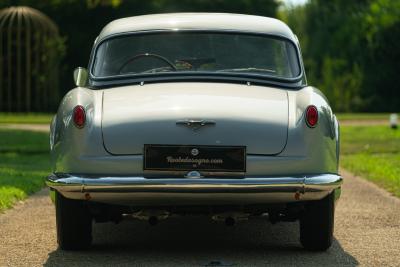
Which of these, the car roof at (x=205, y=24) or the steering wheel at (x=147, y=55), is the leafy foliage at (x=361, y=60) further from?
the steering wheel at (x=147, y=55)

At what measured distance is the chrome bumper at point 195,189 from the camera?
6570 mm

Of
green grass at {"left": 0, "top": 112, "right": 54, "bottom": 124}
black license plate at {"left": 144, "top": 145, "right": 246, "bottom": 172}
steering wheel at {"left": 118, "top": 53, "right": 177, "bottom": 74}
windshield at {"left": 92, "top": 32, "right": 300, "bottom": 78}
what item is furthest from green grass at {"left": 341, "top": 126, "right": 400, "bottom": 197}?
green grass at {"left": 0, "top": 112, "right": 54, "bottom": 124}

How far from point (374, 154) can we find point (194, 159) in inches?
471

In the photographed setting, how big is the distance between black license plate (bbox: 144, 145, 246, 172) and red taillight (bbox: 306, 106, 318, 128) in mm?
519

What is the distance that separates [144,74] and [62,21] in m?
36.8

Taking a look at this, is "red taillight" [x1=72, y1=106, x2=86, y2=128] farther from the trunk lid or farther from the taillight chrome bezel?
the taillight chrome bezel

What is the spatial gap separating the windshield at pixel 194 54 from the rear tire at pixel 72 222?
3.58 ft

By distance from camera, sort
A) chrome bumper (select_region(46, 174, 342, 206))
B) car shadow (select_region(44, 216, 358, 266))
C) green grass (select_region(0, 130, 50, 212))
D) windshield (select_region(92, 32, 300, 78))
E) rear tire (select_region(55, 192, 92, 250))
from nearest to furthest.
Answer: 1. chrome bumper (select_region(46, 174, 342, 206))
2. car shadow (select_region(44, 216, 358, 266))
3. rear tire (select_region(55, 192, 92, 250))
4. windshield (select_region(92, 32, 300, 78))
5. green grass (select_region(0, 130, 50, 212))

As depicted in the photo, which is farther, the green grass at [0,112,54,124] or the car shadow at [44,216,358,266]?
the green grass at [0,112,54,124]

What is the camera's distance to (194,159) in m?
6.67

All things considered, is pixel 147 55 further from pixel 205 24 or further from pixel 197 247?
pixel 197 247

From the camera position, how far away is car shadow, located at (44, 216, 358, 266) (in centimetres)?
681

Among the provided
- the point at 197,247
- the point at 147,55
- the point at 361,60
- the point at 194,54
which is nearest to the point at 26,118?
the point at 361,60

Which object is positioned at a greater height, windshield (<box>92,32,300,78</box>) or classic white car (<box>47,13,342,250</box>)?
windshield (<box>92,32,300,78</box>)
